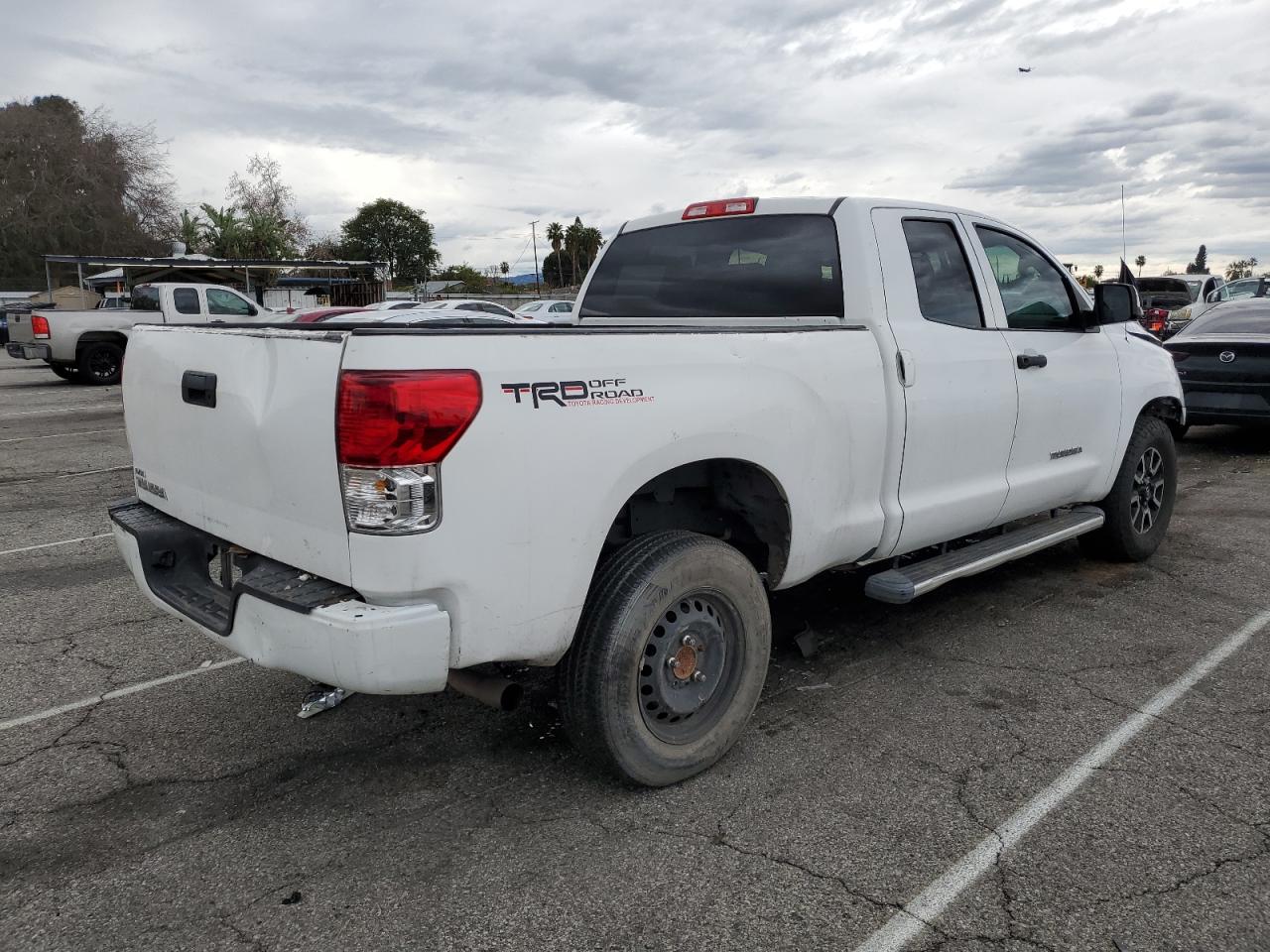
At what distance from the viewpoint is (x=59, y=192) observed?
154 ft

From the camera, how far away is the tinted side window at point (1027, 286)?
14.8ft

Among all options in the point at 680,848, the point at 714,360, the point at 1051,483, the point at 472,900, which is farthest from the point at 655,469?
the point at 1051,483

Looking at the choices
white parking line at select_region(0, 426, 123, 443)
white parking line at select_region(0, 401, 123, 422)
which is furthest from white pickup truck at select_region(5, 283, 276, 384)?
white parking line at select_region(0, 426, 123, 443)

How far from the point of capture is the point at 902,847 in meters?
2.77

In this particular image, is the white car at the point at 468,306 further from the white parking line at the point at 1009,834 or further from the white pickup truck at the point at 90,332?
the white parking line at the point at 1009,834

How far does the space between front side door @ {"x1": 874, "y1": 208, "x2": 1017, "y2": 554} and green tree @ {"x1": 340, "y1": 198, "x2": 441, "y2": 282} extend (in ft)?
277

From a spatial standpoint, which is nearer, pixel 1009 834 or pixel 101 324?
pixel 1009 834

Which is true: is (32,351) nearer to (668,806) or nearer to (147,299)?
(147,299)

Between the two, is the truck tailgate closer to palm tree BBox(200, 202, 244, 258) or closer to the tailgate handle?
the tailgate handle

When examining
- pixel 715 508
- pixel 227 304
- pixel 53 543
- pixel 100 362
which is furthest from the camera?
pixel 227 304

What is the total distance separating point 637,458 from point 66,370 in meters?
19.0

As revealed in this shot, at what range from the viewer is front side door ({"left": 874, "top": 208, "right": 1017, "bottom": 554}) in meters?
3.81

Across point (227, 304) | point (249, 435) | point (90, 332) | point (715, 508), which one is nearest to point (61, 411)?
point (90, 332)

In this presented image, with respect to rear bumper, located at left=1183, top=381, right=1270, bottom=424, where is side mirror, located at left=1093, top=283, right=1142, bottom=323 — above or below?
above
